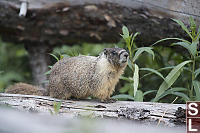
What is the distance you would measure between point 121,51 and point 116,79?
62 centimetres

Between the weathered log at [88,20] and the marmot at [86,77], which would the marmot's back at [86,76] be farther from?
the weathered log at [88,20]

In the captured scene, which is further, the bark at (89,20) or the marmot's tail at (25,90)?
the bark at (89,20)

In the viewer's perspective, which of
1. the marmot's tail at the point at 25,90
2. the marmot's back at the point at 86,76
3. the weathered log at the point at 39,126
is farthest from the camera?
the marmot's tail at the point at 25,90

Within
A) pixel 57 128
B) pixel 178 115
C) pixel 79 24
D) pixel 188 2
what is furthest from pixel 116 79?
pixel 57 128

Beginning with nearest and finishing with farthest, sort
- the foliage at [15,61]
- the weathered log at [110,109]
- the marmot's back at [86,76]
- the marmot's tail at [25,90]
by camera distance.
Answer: the weathered log at [110,109], the marmot's back at [86,76], the marmot's tail at [25,90], the foliage at [15,61]

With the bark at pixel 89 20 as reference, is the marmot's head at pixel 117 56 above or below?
below

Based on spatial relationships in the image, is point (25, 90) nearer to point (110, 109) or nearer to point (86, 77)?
point (86, 77)

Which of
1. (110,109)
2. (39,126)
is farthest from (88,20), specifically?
(39,126)

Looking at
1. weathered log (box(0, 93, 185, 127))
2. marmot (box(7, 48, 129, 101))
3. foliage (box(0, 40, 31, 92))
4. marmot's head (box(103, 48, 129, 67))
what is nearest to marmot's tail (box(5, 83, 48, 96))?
marmot (box(7, 48, 129, 101))

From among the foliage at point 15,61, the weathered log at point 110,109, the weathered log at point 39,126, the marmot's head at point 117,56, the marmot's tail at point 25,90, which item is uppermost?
the foliage at point 15,61

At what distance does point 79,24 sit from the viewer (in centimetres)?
757

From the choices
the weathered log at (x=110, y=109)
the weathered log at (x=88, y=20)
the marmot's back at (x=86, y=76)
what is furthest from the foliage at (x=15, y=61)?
the weathered log at (x=110, y=109)

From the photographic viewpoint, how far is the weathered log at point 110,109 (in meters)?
4.27

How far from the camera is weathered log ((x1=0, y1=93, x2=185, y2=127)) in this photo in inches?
168
